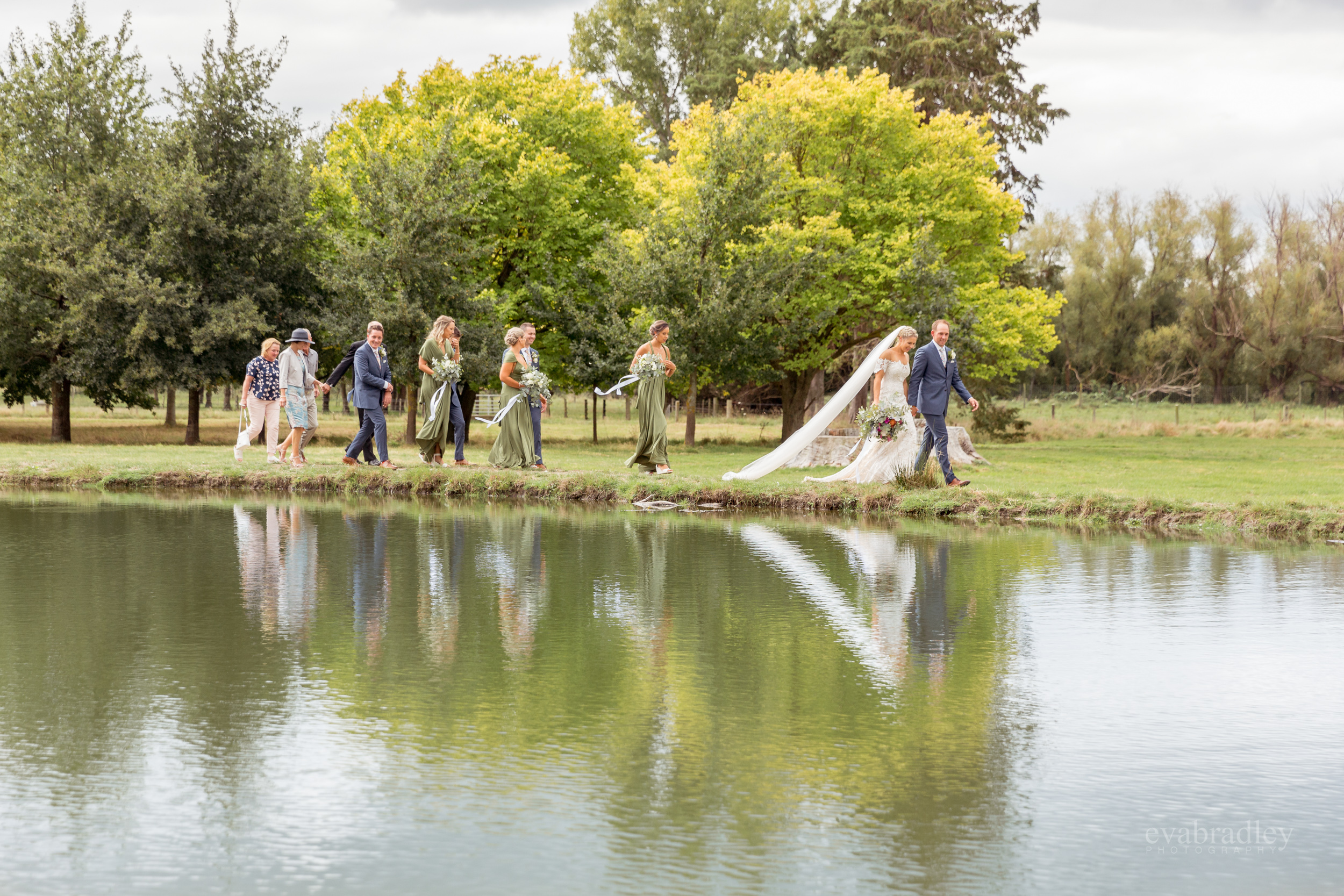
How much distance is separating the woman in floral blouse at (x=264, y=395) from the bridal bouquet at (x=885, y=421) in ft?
31.0

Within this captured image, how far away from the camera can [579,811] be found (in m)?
4.90

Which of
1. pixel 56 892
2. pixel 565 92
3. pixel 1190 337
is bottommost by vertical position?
pixel 56 892

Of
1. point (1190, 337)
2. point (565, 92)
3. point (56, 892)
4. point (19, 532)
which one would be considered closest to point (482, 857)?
point (56, 892)

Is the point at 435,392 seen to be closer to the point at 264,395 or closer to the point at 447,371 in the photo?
the point at 447,371

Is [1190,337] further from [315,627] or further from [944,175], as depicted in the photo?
[315,627]

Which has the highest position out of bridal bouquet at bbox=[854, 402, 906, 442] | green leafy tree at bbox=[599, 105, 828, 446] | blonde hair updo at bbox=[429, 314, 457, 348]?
green leafy tree at bbox=[599, 105, 828, 446]

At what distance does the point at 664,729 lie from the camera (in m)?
6.08

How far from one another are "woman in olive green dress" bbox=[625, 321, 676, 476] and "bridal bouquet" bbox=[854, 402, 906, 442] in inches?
121

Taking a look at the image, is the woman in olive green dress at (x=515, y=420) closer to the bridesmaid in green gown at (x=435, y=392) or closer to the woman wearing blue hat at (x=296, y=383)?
the bridesmaid in green gown at (x=435, y=392)

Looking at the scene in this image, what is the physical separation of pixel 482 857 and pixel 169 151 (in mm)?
36394

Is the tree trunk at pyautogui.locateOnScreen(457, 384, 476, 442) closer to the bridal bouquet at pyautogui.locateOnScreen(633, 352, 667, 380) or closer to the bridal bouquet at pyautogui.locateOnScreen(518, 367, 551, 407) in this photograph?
the bridal bouquet at pyautogui.locateOnScreen(518, 367, 551, 407)

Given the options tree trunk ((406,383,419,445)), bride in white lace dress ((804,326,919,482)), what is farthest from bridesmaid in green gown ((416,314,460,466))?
tree trunk ((406,383,419,445))

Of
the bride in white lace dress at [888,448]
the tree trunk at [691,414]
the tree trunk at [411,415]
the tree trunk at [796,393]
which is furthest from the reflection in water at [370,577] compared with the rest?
the tree trunk at [796,393]

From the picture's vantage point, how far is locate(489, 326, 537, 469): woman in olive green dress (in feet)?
68.8
